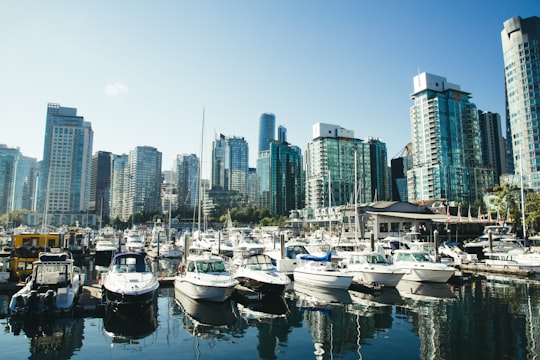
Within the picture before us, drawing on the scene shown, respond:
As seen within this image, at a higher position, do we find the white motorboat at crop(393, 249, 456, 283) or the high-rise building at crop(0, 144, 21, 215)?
the high-rise building at crop(0, 144, 21, 215)

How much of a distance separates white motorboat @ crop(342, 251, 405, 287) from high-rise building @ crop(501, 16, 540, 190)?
388ft

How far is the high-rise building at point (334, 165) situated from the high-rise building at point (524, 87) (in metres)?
66.8

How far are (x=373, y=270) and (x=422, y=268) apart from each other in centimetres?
475

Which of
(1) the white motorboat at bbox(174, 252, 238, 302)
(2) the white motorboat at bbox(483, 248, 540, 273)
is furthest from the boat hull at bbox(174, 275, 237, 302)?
(2) the white motorboat at bbox(483, 248, 540, 273)

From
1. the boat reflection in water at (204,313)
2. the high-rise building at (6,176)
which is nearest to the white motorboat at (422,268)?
the boat reflection in water at (204,313)

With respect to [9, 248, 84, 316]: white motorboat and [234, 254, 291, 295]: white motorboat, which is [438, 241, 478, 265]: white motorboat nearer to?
[234, 254, 291, 295]: white motorboat

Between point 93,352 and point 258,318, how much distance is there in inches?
337

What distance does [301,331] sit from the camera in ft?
59.4

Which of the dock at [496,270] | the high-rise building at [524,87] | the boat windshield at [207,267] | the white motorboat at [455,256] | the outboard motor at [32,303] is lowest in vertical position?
the dock at [496,270]

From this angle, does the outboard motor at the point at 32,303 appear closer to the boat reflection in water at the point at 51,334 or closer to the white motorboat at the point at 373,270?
the boat reflection in water at the point at 51,334

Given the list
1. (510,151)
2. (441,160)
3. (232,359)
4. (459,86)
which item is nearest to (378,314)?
(232,359)

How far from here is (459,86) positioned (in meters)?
158

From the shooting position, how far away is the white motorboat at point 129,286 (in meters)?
20.2

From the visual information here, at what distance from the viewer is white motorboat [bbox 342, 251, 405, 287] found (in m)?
29.9
